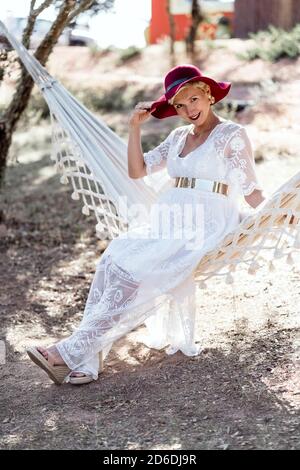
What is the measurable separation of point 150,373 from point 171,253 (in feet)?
1.49

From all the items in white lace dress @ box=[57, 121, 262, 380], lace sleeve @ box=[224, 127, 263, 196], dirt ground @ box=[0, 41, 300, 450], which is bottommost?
dirt ground @ box=[0, 41, 300, 450]

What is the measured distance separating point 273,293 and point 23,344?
1.18 meters

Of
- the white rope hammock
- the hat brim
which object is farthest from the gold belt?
→ the hat brim

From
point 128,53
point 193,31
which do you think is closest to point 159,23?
point 128,53

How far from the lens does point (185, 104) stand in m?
2.79

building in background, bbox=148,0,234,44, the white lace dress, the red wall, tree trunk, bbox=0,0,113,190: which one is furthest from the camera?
the red wall

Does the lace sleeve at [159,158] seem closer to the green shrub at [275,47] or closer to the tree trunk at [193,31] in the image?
the green shrub at [275,47]

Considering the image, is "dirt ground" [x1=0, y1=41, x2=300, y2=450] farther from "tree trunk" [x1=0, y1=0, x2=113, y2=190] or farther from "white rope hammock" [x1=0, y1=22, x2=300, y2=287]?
"tree trunk" [x1=0, y1=0, x2=113, y2=190]

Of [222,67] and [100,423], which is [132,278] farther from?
[222,67]

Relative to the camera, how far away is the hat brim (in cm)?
274

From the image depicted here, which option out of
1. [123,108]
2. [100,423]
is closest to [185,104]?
[100,423]

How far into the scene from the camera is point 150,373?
280 centimetres

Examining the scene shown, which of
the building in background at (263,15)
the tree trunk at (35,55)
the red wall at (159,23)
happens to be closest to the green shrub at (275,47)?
the building in background at (263,15)

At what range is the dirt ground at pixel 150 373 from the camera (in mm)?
2311
